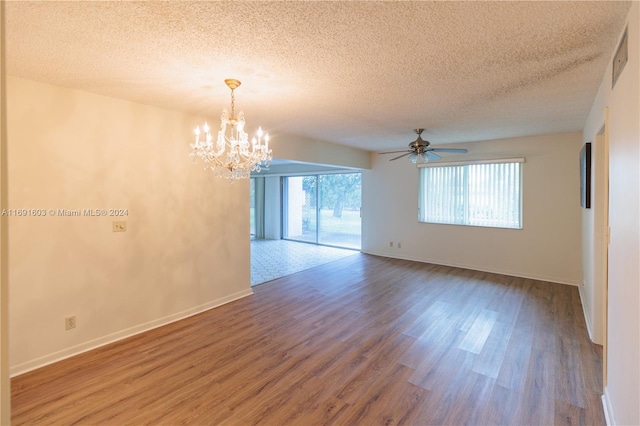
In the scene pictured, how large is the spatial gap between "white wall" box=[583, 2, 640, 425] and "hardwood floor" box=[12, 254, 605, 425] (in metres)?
0.51

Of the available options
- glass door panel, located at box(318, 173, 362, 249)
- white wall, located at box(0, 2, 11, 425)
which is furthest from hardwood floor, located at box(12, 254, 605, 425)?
glass door panel, located at box(318, 173, 362, 249)

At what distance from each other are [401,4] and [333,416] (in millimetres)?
2461

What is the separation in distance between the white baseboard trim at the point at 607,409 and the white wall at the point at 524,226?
329cm

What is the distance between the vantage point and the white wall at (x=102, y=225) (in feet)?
8.06

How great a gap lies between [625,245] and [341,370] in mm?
2040

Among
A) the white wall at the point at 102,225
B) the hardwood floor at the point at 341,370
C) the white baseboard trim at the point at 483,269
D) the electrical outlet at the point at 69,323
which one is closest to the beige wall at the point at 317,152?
the white wall at the point at 102,225

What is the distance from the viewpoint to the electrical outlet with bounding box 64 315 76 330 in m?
2.69

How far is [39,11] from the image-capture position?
1.57 meters

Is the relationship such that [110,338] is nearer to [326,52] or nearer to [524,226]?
[326,52]

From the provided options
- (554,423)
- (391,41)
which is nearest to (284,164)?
(391,41)

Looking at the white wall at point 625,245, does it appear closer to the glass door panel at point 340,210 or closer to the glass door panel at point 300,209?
the glass door panel at point 340,210

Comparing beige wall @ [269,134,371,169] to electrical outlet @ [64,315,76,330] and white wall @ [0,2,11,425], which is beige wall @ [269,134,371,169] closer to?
electrical outlet @ [64,315,76,330]

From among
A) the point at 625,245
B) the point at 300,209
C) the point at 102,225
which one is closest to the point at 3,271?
the point at 102,225

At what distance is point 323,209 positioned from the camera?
27.0 feet
